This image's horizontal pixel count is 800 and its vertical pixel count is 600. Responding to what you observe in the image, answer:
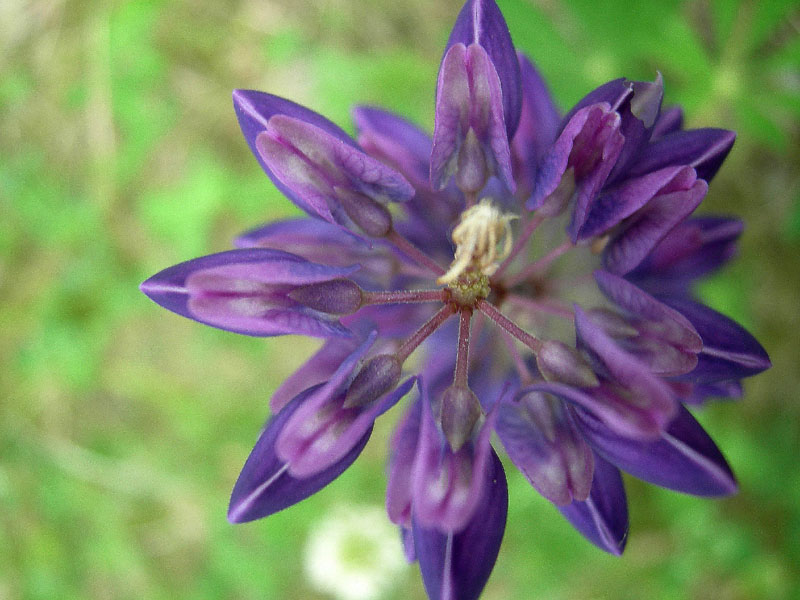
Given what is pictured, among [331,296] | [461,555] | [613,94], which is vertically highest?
→ [613,94]

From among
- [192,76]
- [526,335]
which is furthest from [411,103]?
[526,335]

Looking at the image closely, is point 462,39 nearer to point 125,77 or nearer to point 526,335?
point 526,335

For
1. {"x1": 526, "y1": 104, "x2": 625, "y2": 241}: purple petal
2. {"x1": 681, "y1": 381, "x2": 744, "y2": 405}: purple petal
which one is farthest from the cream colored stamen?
{"x1": 681, "y1": 381, "x2": 744, "y2": 405}: purple petal

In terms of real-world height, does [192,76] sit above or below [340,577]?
above

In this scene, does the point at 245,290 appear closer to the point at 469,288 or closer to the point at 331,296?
the point at 331,296

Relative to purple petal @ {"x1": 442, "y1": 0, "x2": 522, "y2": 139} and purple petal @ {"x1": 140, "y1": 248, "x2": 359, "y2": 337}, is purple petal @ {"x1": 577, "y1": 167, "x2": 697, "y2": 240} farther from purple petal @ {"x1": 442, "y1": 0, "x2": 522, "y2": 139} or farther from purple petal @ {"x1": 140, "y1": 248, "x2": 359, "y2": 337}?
purple petal @ {"x1": 140, "y1": 248, "x2": 359, "y2": 337}

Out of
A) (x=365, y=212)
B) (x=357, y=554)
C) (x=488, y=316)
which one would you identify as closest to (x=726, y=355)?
(x=488, y=316)

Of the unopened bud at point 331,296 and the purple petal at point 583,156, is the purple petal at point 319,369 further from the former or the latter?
the purple petal at point 583,156
